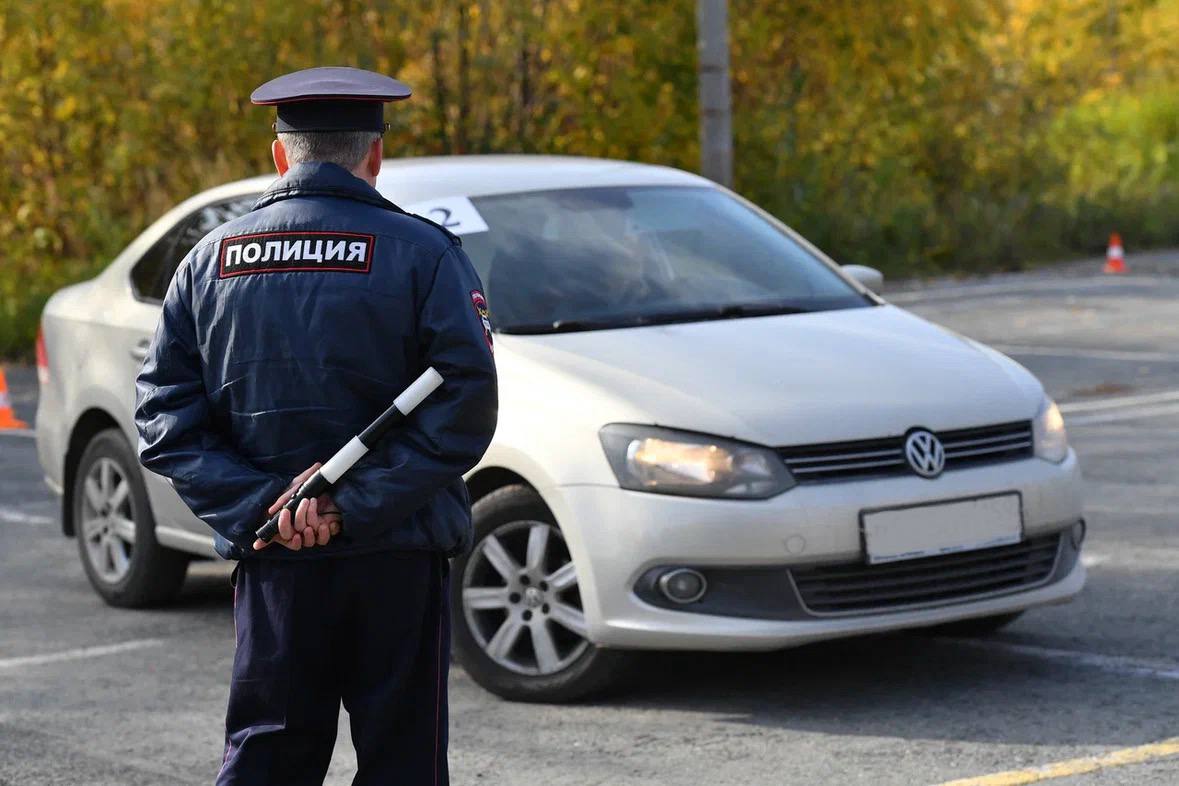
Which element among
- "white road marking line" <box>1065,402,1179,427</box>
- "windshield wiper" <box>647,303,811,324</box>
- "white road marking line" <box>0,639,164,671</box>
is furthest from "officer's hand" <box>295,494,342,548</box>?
"white road marking line" <box>1065,402,1179,427</box>

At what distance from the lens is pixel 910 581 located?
18.5ft

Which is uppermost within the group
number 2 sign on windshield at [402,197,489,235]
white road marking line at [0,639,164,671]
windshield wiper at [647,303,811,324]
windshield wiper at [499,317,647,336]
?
number 2 sign on windshield at [402,197,489,235]

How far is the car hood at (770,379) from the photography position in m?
5.63

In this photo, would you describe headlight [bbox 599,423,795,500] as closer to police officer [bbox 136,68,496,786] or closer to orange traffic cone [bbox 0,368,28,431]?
police officer [bbox 136,68,496,786]

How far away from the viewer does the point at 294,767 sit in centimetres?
354

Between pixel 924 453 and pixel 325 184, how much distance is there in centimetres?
260

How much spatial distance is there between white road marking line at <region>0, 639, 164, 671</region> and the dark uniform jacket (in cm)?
330

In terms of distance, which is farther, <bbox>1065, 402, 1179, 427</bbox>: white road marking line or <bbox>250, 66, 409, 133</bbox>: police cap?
<bbox>1065, 402, 1179, 427</bbox>: white road marking line

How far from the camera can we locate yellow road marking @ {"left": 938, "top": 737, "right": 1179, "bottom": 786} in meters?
4.96

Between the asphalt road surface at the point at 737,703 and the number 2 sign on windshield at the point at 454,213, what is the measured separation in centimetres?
144

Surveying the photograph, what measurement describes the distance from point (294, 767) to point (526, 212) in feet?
11.3

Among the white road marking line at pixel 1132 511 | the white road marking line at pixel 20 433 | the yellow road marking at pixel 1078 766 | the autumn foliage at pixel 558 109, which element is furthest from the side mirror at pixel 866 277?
the autumn foliage at pixel 558 109

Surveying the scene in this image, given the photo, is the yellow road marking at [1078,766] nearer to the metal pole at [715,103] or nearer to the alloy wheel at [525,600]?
the alloy wheel at [525,600]

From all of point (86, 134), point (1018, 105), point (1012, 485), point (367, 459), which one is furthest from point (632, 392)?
point (1018, 105)
